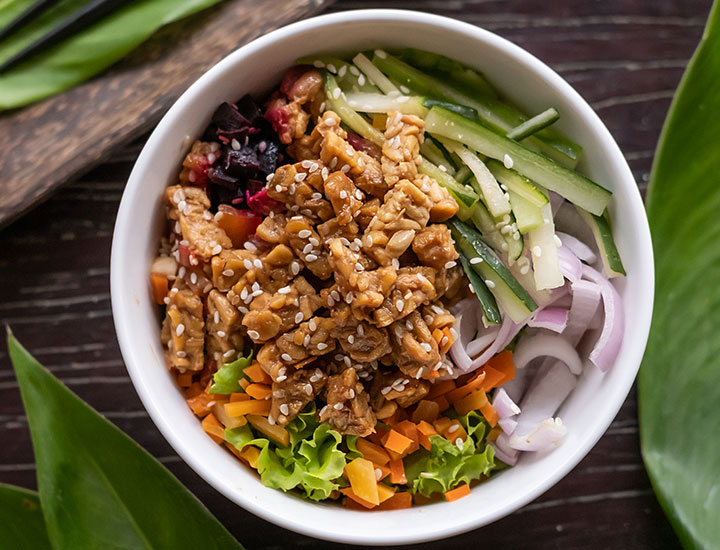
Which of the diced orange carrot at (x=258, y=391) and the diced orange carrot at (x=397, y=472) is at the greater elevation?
the diced orange carrot at (x=258, y=391)

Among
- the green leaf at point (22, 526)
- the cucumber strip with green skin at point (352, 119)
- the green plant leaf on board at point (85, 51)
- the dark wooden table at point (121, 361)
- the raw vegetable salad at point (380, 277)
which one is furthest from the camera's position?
the dark wooden table at point (121, 361)

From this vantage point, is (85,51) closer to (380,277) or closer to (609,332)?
(380,277)

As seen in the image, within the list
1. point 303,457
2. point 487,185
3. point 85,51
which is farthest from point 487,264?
point 85,51

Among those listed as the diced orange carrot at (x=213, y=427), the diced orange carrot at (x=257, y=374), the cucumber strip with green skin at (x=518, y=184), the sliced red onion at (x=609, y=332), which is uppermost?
the cucumber strip with green skin at (x=518, y=184)

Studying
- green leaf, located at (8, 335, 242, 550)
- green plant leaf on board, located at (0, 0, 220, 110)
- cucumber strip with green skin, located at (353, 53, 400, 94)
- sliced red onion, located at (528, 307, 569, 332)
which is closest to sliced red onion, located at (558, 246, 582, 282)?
sliced red onion, located at (528, 307, 569, 332)

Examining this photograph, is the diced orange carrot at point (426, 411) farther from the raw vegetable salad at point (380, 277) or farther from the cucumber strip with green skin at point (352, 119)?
the cucumber strip with green skin at point (352, 119)

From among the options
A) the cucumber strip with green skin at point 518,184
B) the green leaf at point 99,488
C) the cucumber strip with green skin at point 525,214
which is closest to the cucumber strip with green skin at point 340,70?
the cucumber strip with green skin at point 518,184
